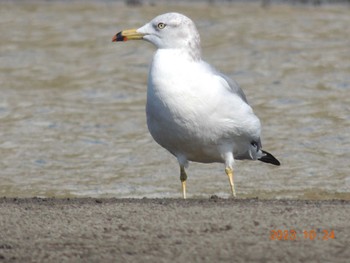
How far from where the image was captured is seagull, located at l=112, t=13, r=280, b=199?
8.77 meters

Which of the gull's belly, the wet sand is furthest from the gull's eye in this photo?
the wet sand

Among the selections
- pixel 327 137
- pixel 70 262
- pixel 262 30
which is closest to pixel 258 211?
pixel 70 262

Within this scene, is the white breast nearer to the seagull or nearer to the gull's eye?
the seagull

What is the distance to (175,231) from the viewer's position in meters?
7.50

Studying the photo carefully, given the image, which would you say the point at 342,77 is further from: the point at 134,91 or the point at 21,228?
the point at 21,228

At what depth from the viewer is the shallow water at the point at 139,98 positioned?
39.2 ft

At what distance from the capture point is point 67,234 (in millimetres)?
7629

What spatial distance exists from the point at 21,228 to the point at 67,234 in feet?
1.35
